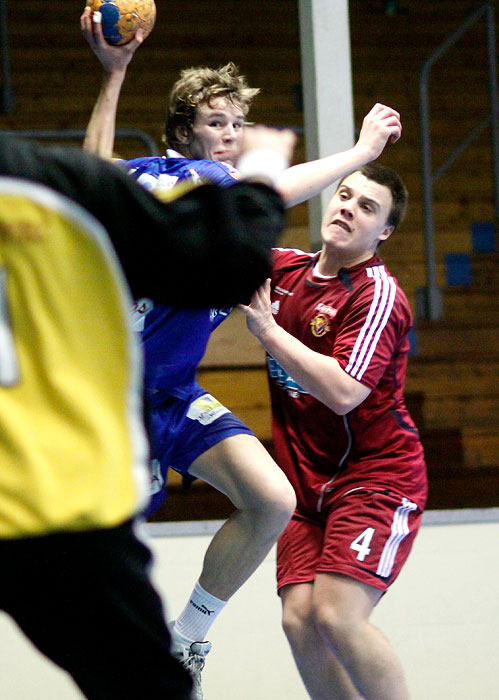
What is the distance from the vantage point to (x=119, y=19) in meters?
2.55

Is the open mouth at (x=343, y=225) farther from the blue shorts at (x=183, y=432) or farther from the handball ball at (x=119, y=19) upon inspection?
the handball ball at (x=119, y=19)

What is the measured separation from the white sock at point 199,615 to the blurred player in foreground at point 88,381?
1219mm

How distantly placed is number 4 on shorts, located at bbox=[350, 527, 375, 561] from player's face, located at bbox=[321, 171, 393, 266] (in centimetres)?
77

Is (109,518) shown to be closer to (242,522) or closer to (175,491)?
(242,522)

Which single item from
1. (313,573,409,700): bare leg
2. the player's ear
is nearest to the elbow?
(313,573,409,700): bare leg

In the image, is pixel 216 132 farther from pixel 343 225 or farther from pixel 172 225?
pixel 172 225

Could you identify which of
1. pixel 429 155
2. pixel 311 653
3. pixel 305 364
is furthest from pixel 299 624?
pixel 429 155

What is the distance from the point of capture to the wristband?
5.84ft

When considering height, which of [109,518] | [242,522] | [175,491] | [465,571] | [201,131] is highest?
[201,131]

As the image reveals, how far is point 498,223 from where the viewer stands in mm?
7883

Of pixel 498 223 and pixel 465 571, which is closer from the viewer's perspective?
pixel 465 571

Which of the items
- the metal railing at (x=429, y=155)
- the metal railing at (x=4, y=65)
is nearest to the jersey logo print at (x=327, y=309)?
the metal railing at (x=429, y=155)

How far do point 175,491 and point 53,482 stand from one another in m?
4.41

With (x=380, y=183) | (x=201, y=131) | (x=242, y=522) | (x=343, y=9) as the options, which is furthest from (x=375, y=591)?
(x=343, y=9)
